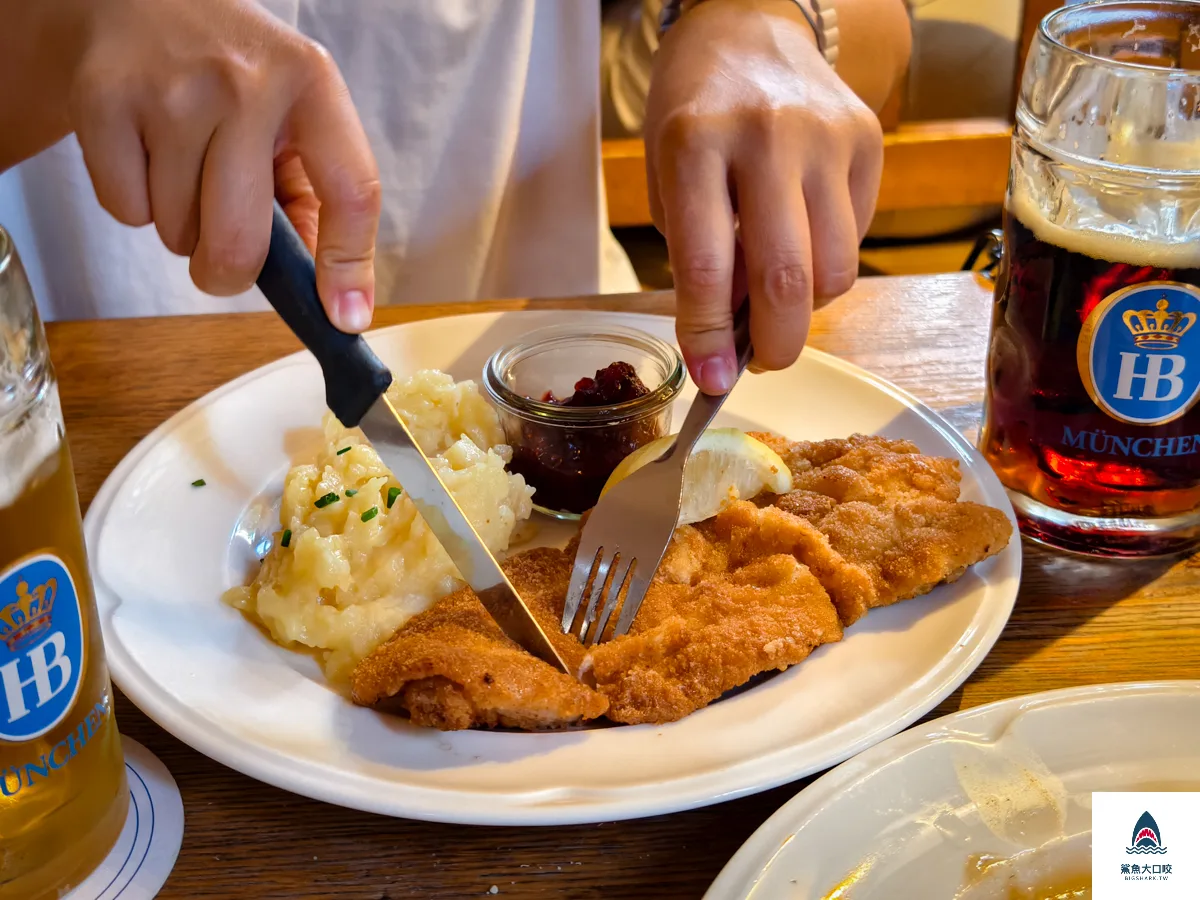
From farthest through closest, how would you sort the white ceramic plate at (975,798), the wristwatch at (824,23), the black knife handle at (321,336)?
the wristwatch at (824,23), the black knife handle at (321,336), the white ceramic plate at (975,798)

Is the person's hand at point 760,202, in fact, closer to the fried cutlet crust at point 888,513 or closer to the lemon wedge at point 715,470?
the lemon wedge at point 715,470

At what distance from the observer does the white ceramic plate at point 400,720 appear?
1122 millimetres

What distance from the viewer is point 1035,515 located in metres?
1.64

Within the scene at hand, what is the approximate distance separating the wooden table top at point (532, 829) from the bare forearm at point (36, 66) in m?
0.52

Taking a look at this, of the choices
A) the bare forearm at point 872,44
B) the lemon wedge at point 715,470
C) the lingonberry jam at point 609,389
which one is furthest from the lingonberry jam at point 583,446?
the bare forearm at point 872,44

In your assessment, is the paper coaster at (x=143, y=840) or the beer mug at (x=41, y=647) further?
the paper coaster at (x=143, y=840)

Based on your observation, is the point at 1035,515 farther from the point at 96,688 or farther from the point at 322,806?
the point at 96,688

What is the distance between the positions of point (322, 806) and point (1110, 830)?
0.86m

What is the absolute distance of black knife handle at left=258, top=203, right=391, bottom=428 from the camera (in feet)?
4.04

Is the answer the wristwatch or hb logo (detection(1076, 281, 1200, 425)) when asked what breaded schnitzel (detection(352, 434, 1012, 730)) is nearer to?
hb logo (detection(1076, 281, 1200, 425))

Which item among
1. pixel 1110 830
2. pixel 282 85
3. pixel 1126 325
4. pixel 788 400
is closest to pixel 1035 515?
pixel 1126 325

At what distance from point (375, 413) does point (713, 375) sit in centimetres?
49

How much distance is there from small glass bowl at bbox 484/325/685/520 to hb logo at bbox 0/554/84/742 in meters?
0.92

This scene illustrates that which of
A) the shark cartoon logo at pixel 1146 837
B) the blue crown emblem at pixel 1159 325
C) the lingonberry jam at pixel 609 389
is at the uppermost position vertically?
the blue crown emblem at pixel 1159 325
